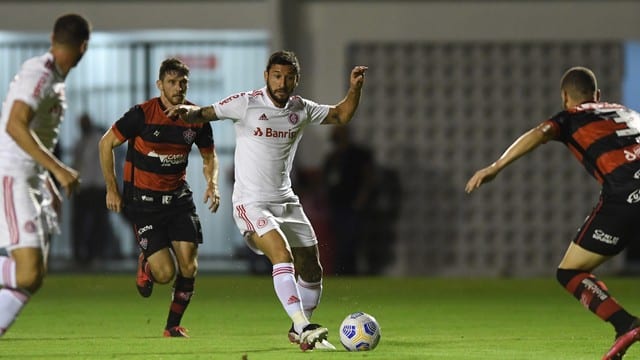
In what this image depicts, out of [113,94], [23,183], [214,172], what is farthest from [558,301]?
[113,94]

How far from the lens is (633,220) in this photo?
26.4 feet

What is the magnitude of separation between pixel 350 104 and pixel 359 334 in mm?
1633

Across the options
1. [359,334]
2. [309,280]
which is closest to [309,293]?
[309,280]

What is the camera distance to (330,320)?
1158 cm

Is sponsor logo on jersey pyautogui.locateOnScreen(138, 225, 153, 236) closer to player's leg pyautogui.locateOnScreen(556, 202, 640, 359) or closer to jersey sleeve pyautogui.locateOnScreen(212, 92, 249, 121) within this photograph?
jersey sleeve pyautogui.locateOnScreen(212, 92, 249, 121)

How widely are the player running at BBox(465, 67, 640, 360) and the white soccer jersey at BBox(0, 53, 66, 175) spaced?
245cm

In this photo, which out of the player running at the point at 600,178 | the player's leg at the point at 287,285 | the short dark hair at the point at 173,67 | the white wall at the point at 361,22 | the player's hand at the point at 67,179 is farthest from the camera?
the white wall at the point at 361,22

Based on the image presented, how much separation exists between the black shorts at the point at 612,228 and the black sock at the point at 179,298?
10.3ft

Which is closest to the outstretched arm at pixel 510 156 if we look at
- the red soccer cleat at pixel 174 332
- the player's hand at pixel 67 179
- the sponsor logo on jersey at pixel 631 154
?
the sponsor logo on jersey at pixel 631 154

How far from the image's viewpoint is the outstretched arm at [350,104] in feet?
29.9

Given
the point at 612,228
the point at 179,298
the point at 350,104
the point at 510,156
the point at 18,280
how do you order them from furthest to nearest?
the point at 179,298 < the point at 350,104 < the point at 612,228 < the point at 510,156 < the point at 18,280

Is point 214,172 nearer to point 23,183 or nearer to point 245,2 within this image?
point 23,183

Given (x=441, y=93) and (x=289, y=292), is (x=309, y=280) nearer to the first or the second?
(x=289, y=292)

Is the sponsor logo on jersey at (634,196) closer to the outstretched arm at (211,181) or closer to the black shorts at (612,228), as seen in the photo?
the black shorts at (612,228)
